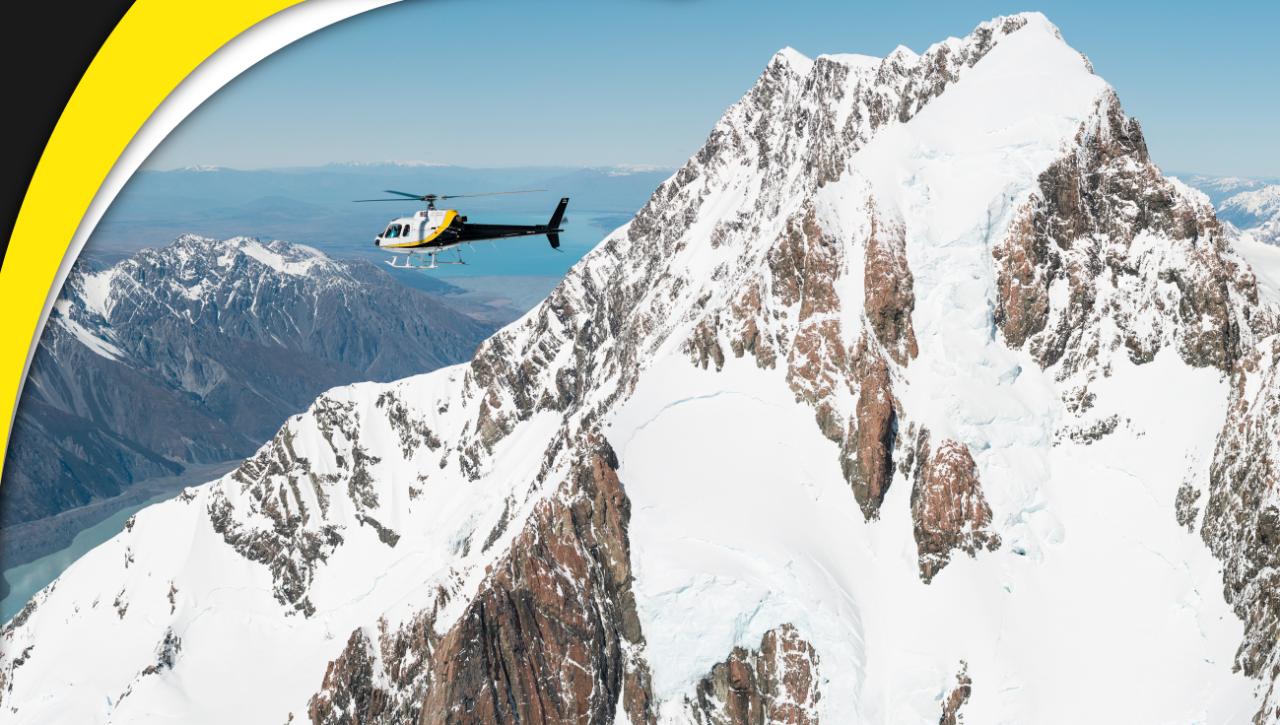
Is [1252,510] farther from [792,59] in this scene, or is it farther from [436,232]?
[792,59]

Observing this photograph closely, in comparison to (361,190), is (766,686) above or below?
below

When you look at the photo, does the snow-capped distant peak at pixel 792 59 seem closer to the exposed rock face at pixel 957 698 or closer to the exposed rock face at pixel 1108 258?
the exposed rock face at pixel 1108 258

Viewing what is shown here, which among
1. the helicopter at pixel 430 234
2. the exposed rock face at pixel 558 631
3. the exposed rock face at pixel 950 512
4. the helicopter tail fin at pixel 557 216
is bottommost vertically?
the exposed rock face at pixel 558 631

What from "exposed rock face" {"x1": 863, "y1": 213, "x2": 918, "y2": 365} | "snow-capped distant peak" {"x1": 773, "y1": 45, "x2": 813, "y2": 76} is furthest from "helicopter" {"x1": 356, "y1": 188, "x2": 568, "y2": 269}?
"snow-capped distant peak" {"x1": 773, "y1": 45, "x2": 813, "y2": 76}

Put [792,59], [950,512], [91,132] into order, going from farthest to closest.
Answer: [792,59], [950,512], [91,132]

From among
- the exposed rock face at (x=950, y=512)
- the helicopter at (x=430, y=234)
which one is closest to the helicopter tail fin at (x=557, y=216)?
the helicopter at (x=430, y=234)

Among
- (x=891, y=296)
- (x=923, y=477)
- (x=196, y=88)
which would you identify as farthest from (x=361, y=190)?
(x=196, y=88)
